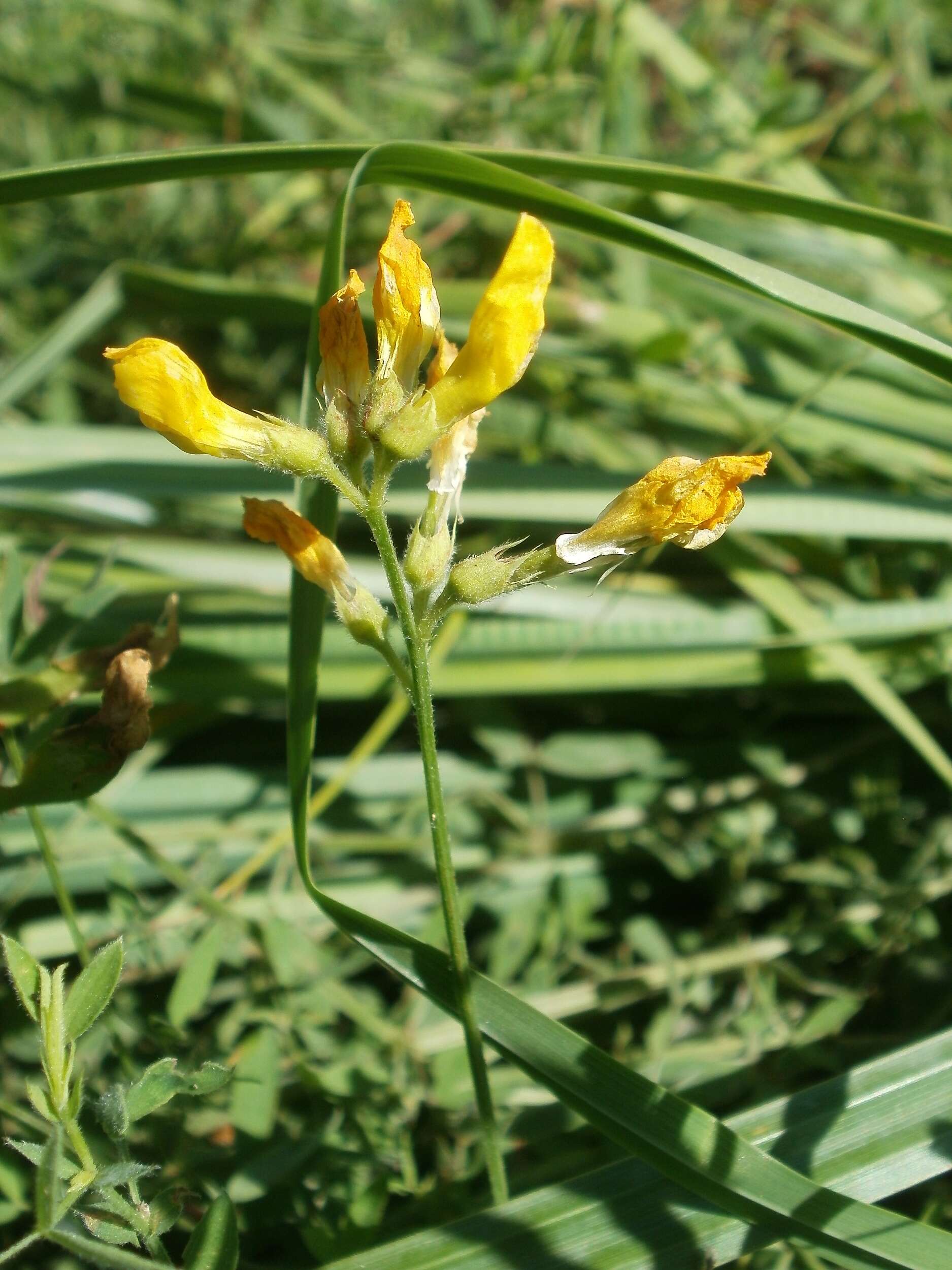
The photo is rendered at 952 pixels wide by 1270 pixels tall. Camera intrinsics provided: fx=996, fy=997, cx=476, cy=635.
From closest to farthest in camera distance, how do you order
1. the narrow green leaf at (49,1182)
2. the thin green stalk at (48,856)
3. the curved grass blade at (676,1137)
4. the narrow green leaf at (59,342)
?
the narrow green leaf at (49,1182) → the curved grass blade at (676,1137) → the thin green stalk at (48,856) → the narrow green leaf at (59,342)

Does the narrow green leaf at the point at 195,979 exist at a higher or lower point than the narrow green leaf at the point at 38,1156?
higher

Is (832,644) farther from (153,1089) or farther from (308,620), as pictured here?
(153,1089)

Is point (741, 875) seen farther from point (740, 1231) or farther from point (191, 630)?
point (191, 630)

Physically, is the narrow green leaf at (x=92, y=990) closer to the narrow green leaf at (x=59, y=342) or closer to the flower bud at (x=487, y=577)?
the flower bud at (x=487, y=577)

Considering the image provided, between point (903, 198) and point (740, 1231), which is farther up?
point (903, 198)

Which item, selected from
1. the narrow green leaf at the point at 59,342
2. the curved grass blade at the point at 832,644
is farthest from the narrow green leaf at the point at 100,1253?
the narrow green leaf at the point at 59,342

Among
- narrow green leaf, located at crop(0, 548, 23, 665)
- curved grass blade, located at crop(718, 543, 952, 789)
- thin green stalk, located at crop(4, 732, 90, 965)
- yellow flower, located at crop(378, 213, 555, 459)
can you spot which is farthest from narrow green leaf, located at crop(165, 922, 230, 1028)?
curved grass blade, located at crop(718, 543, 952, 789)

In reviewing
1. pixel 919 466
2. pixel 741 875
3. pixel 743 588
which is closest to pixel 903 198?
pixel 919 466

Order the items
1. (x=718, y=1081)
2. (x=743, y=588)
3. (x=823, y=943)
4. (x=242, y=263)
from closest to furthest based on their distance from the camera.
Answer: (x=718, y=1081) < (x=823, y=943) < (x=743, y=588) < (x=242, y=263)
